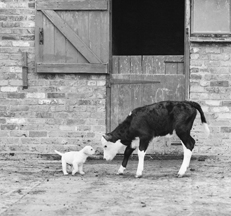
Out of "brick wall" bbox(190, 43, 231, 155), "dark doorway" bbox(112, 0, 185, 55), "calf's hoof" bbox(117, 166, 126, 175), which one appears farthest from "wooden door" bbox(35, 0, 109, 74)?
"dark doorway" bbox(112, 0, 185, 55)

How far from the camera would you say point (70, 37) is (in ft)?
35.0

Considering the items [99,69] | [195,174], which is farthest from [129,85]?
[195,174]

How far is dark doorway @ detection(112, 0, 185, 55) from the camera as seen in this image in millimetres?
14727

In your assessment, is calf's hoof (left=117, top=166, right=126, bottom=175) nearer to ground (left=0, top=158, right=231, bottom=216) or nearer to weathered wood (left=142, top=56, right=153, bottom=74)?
ground (left=0, top=158, right=231, bottom=216)

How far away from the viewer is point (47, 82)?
1084 centimetres

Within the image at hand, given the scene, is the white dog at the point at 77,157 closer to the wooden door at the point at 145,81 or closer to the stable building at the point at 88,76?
the stable building at the point at 88,76

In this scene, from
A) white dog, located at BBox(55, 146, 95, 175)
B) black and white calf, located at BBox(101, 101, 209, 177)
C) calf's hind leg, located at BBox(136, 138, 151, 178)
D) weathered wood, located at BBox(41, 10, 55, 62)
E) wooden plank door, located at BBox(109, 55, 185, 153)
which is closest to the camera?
calf's hind leg, located at BBox(136, 138, 151, 178)

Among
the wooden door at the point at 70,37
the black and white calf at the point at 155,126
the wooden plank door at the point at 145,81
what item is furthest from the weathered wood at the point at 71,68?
the black and white calf at the point at 155,126

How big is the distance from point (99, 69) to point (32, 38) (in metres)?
1.41

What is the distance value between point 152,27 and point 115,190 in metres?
7.99

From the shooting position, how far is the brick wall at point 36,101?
1079 cm

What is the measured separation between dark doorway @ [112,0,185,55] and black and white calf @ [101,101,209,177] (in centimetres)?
561

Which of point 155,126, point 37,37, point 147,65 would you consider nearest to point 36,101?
point 37,37

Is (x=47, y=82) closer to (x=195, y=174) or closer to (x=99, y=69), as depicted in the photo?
(x=99, y=69)
